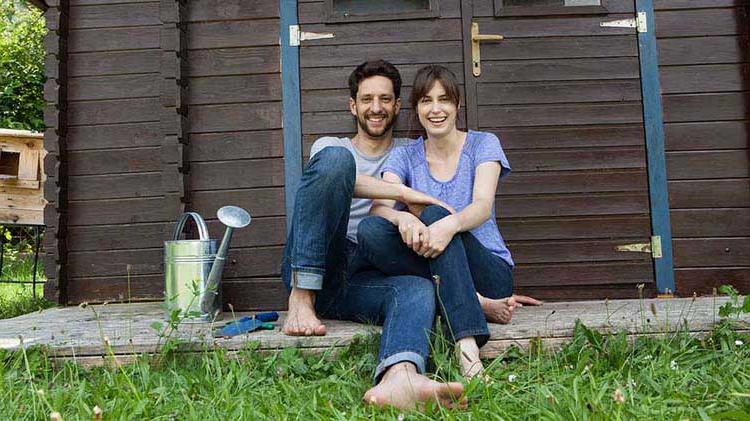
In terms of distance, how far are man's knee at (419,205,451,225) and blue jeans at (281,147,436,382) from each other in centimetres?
20

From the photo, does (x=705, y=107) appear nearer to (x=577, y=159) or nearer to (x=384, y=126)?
(x=577, y=159)

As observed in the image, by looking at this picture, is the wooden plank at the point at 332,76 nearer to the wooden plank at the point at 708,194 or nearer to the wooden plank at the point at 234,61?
the wooden plank at the point at 234,61

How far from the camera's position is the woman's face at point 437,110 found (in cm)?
226

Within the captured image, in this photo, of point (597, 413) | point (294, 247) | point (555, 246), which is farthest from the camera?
point (555, 246)

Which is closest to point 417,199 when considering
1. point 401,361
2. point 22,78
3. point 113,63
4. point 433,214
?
point 433,214

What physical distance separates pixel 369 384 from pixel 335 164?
0.77 meters

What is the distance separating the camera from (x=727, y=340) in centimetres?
200

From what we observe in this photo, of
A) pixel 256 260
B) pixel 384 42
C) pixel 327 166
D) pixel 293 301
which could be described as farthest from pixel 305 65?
pixel 293 301

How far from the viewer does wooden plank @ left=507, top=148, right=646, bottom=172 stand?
315 centimetres

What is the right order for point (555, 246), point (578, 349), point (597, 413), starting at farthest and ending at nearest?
point (555, 246) < point (578, 349) < point (597, 413)

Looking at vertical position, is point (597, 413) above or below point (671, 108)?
below

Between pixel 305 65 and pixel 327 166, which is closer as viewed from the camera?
pixel 327 166

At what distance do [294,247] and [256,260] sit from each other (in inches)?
44.3

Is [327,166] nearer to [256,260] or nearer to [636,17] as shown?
[256,260]
